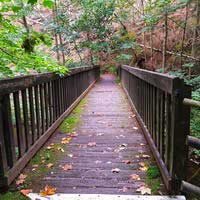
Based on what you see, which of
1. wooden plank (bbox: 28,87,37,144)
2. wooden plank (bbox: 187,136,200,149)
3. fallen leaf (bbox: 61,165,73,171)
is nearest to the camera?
wooden plank (bbox: 187,136,200,149)

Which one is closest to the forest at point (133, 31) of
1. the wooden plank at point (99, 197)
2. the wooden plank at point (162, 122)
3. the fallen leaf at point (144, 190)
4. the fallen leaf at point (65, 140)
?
the fallen leaf at point (65, 140)

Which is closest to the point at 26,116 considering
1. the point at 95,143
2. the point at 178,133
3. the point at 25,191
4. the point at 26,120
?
the point at 26,120

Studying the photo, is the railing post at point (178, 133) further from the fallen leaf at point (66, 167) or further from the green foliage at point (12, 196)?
the green foliage at point (12, 196)

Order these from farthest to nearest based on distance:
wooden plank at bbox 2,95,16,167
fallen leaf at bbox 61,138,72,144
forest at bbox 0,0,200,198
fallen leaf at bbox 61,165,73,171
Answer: forest at bbox 0,0,200,198 < fallen leaf at bbox 61,138,72,144 < fallen leaf at bbox 61,165,73,171 < wooden plank at bbox 2,95,16,167

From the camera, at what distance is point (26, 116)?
9.59ft

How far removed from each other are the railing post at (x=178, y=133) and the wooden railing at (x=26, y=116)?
1546 millimetres

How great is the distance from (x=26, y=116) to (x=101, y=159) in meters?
1.08

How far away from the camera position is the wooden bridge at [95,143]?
84.4 inches

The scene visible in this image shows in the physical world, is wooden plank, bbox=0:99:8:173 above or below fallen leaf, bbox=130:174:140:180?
above

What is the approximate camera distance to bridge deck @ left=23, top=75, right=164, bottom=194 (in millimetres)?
2471

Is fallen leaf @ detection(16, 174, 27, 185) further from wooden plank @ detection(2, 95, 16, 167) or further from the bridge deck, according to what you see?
wooden plank @ detection(2, 95, 16, 167)

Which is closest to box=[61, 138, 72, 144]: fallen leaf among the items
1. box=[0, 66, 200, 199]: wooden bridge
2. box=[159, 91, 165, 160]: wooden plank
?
box=[0, 66, 200, 199]: wooden bridge

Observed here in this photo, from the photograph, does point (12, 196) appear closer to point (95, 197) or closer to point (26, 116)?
point (95, 197)

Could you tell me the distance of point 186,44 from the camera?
11.7m
